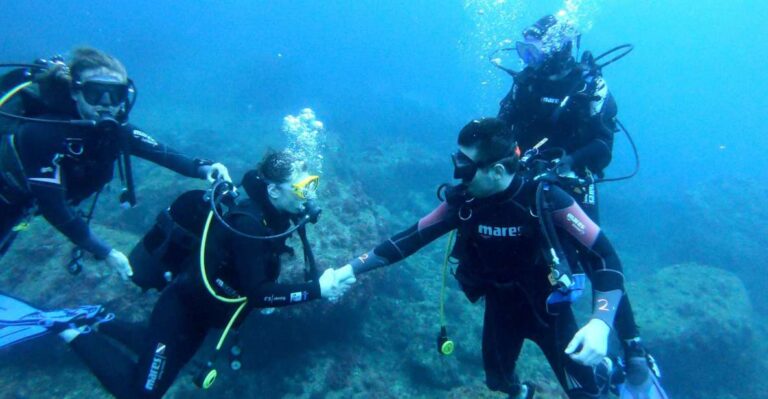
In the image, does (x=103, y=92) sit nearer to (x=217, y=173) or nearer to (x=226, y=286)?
(x=217, y=173)

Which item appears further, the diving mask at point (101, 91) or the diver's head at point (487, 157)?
the diving mask at point (101, 91)

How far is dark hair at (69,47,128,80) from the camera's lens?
3770mm

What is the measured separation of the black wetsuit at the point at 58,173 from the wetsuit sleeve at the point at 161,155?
0.52 m

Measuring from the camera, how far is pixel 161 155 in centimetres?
509

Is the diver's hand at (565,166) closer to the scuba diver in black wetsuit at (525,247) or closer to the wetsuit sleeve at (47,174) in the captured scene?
the scuba diver in black wetsuit at (525,247)

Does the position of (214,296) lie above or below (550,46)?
below

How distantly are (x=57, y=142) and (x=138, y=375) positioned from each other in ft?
7.94

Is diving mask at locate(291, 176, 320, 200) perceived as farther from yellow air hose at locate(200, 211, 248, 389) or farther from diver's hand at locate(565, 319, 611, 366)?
diver's hand at locate(565, 319, 611, 366)

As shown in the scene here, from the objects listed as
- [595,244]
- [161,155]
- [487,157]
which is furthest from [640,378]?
[161,155]

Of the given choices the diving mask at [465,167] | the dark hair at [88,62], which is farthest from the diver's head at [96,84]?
the diving mask at [465,167]

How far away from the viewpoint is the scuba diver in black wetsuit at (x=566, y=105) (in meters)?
4.90

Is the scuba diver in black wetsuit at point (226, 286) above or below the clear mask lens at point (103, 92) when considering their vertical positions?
below

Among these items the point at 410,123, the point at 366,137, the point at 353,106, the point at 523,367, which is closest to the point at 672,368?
the point at 523,367

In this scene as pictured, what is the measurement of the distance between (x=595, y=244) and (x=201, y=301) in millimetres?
3773
